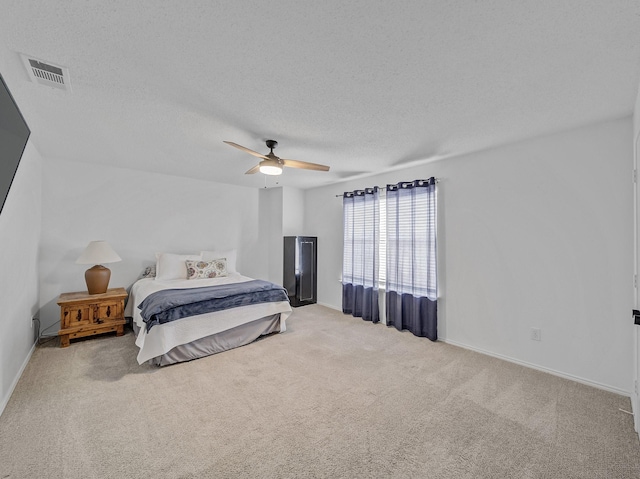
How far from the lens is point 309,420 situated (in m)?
1.99

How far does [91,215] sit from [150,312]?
2.19m

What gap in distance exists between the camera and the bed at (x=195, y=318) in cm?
280

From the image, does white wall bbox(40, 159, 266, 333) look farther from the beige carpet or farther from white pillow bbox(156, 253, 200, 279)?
the beige carpet

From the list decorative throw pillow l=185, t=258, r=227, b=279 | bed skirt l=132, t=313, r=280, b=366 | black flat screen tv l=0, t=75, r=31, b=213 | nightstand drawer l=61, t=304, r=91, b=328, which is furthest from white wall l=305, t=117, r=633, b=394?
nightstand drawer l=61, t=304, r=91, b=328

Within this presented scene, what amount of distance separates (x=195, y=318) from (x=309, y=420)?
1.75 metres

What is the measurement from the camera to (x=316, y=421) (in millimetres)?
1977

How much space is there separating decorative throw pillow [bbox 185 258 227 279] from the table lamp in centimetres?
96

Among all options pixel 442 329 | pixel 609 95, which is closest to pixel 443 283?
pixel 442 329

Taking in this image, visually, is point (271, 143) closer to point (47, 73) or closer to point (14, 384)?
point (47, 73)

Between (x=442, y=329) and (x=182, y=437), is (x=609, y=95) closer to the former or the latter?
(x=442, y=329)

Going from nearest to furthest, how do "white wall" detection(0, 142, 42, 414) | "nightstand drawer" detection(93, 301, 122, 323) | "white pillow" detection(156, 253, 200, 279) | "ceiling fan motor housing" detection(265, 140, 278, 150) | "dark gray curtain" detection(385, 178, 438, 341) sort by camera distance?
1. "white wall" detection(0, 142, 42, 414)
2. "ceiling fan motor housing" detection(265, 140, 278, 150)
3. "nightstand drawer" detection(93, 301, 122, 323)
4. "dark gray curtain" detection(385, 178, 438, 341)
5. "white pillow" detection(156, 253, 200, 279)

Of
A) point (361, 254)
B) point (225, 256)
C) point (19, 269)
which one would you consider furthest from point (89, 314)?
point (361, 254)

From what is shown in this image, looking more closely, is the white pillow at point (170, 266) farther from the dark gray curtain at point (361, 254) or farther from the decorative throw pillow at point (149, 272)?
the dark gray curtain at point (361, 254)

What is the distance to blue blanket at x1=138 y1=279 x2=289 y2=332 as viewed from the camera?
2838 millimetres
